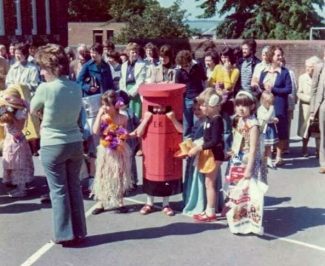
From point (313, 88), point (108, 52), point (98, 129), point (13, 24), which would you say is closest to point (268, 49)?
point (313, 88)

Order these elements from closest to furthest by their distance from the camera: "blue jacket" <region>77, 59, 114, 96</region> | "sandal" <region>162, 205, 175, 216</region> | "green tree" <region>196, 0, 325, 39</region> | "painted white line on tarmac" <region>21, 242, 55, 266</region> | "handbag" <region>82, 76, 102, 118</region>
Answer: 1. "painted white line on tarmac" <region>21, 242, 55, 266</region>
2. "sandal" <region>162, 205, 175, 216</region>
3. "handbag" <region>82, 76, 102, 118</region>
4. "blue jacket" <region>77, 59, 114, 96</region>
5. "green tree" <region>196, 0, 325, 39</region>

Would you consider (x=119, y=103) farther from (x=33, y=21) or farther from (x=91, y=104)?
(x=33, y=21)

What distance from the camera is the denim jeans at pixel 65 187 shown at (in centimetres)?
549

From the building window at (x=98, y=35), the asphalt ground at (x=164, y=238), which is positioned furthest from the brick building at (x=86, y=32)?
the asphalt ground at (x=164, y=238)

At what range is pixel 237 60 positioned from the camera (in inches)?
409

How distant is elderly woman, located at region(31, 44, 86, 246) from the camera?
213 inches

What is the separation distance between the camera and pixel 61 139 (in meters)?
5.46

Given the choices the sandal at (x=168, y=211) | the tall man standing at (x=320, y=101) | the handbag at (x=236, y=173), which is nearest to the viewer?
the handbag at (x=236, y=173)

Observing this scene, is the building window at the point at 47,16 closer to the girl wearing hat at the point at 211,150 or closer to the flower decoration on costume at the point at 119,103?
the flower decoration on costume at the point at 119,103

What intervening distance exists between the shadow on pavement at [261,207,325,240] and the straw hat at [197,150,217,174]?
0.79 meters

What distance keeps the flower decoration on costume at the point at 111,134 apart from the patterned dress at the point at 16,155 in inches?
52.4

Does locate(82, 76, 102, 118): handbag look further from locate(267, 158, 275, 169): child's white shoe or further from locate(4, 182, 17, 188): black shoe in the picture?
locate(267, 158, 275, 169): child's white shoe

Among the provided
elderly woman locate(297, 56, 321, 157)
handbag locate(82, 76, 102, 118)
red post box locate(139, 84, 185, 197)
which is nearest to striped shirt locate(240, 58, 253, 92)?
elderly woman locate(297, 56, 321, 157)

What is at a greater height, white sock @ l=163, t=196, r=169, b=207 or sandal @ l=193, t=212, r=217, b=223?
white sock @ l=163, t=196, r=169, b=207
